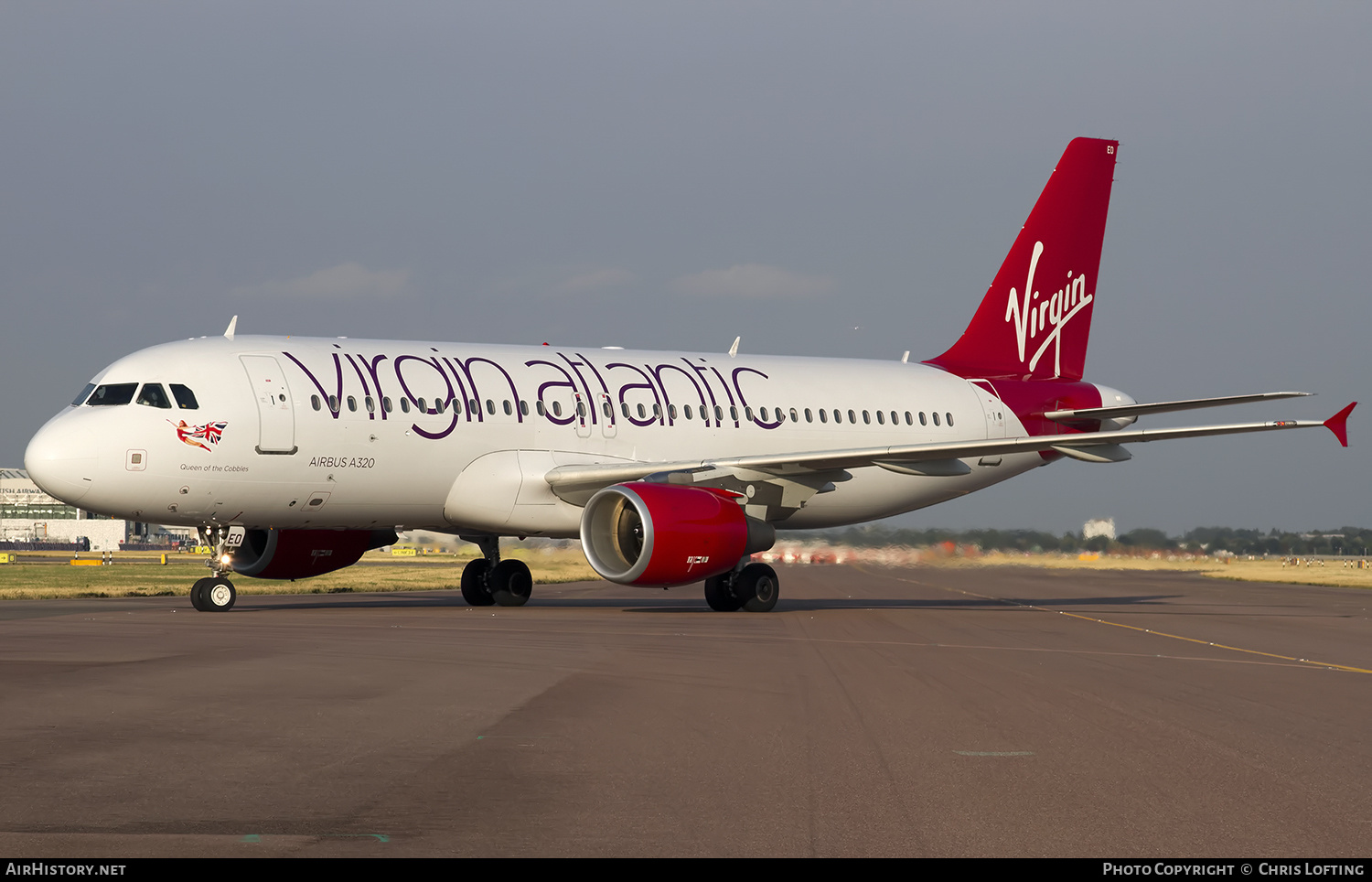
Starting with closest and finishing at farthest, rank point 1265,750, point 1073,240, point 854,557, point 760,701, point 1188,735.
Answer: point 1265,750 → point 1188,735 → point 760,701 → point 1073,240 → point 854,557

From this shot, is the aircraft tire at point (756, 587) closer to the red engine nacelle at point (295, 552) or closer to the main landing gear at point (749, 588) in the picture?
the main landing gear at point (749, 588)

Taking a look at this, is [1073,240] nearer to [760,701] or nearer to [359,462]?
[359,462]

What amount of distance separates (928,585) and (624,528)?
16.5m

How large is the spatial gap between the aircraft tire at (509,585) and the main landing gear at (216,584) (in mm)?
5282

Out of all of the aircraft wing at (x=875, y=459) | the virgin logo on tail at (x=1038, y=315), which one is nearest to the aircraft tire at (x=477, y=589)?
the aircraft wing at (x=875, y=459)

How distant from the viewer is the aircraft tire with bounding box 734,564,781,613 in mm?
24297

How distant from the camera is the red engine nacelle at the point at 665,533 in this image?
21469 mm

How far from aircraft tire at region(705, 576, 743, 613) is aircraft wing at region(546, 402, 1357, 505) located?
6.65ft

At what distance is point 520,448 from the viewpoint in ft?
79.4

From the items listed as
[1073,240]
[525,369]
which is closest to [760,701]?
[525,369]

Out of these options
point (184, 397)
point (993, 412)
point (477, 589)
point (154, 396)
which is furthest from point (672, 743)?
point (993, 412)

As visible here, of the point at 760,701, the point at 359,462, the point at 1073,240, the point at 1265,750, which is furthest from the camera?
the point at 1073,240

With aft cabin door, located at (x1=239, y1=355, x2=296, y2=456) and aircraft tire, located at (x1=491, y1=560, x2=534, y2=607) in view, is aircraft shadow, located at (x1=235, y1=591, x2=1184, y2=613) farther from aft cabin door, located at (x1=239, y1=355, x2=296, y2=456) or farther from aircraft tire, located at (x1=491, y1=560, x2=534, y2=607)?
aft cabin door, located at (x1=239, y1=355, x2=296, y2=456)

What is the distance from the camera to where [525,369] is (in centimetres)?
2491
